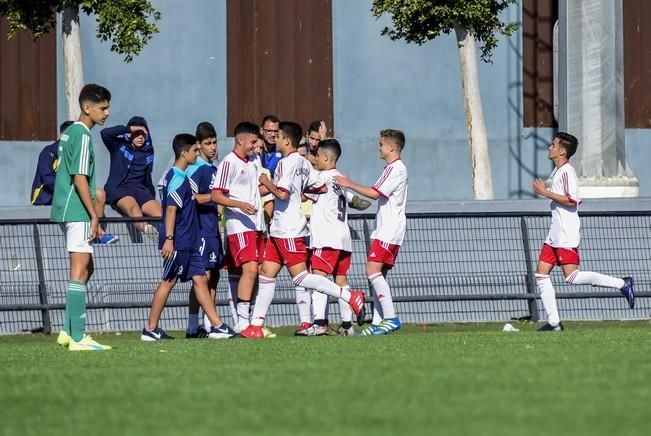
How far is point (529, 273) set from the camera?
1686cm

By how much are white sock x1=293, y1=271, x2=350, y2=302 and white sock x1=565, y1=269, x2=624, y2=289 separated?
2.22 metres

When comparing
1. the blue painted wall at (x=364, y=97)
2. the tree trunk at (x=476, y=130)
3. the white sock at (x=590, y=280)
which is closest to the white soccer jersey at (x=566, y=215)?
the white sock at (x=590, y=280)

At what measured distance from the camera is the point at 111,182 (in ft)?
56.6

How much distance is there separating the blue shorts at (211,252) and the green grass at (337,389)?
2.07 metres

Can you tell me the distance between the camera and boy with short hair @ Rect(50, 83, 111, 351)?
11641mm

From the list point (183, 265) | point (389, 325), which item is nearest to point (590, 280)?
point (389, 325)

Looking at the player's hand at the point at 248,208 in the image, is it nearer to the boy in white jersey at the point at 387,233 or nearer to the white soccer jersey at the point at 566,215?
the boy in white jersey at the point at 387,233

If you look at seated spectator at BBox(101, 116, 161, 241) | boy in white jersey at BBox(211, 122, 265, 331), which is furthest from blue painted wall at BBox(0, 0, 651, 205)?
boy in white jersey at BBox(211, 122, 265, 331)

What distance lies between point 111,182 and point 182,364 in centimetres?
723

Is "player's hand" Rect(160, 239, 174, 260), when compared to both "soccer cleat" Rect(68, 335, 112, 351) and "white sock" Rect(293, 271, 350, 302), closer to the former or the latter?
"white sock" Rect(293, 271, 350, 302)

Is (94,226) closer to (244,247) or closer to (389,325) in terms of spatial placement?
(244,247)

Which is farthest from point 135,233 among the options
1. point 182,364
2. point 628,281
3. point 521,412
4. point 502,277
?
point 521,412

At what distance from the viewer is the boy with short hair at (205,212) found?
569 inches

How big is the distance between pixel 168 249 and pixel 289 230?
1245 millimetres
